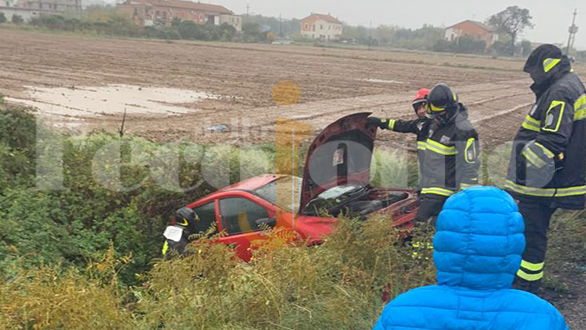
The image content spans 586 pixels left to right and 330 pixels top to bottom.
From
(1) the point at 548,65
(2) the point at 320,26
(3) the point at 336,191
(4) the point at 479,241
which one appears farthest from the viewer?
(2) the point at 320,26

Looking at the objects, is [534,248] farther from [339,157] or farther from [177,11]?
[177,11]

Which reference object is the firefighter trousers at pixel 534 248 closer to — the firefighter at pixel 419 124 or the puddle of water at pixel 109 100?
the firefighter at pixel 419 124

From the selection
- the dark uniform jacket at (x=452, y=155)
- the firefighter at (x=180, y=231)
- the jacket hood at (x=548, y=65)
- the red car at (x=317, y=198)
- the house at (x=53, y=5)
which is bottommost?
the firefighter at (x=180, y=231)

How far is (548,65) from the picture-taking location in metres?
4.29

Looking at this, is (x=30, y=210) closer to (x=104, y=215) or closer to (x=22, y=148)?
(x=104, y=215)

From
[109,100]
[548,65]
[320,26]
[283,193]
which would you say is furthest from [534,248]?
[320,26]

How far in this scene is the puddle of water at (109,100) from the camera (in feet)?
54.4

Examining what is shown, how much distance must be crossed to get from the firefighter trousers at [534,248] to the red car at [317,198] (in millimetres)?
1266

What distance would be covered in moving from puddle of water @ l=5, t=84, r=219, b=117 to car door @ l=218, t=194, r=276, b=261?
11.4m

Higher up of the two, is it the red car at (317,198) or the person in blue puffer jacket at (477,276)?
the person in blue puffer jacket at (477,276)

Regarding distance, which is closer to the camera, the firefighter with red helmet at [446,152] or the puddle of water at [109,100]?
the firefighter with red helmet at [446,152]

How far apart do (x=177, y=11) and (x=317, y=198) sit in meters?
113

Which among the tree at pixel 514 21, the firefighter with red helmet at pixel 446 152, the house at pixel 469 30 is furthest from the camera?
the house at pixel 469 30

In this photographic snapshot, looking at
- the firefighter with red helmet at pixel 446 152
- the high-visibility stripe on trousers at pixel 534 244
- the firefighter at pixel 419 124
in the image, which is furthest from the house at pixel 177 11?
the high-visibility stripe on trousers at pixel 534 244
